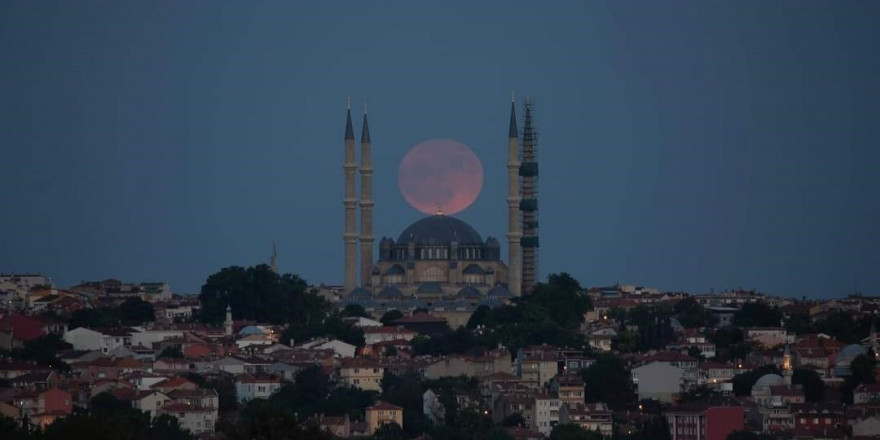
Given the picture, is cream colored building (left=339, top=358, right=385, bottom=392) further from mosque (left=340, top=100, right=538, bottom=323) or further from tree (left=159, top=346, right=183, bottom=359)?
mosque (left=340, top=100, right=538, bottom=323)

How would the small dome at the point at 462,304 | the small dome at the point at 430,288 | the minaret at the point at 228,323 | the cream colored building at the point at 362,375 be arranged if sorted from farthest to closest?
the small dome at the point at 430,288
the small dome at the point at 462,304
the minaret at the point at 228,323
the cream colored building at the point at 362,375

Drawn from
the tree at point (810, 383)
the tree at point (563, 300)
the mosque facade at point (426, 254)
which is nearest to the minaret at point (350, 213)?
the mosque facade at point (426, 254)

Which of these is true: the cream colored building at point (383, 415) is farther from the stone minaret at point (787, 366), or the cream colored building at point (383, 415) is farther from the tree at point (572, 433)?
the stone minaret at point (787, 366)

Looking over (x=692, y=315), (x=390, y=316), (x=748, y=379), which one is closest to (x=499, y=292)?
(x=390, y=316)

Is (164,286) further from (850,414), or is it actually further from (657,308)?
→ (850,414)

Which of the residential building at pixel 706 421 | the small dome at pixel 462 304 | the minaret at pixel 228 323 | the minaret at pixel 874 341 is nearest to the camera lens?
the residential building at pixel 706 421

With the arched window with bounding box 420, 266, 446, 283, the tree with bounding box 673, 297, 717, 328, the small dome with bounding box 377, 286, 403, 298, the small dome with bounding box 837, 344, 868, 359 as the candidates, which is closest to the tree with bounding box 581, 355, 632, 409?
the small dome with bounding box 837, 344, 868, 359
